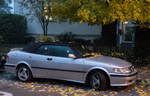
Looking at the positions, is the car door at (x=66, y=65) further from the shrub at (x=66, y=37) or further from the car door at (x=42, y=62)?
the shrub at (x=66, y=37)

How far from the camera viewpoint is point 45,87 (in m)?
6.16

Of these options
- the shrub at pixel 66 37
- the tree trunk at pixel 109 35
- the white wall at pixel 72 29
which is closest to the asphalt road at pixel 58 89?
the tree trunk at pixel 109 35

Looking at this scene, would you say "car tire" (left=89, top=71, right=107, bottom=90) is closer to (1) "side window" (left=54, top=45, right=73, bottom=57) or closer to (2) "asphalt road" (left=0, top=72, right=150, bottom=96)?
(2) "asphalt road" (left=0, top=72, right=150, bottom=96)

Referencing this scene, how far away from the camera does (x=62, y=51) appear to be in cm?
629

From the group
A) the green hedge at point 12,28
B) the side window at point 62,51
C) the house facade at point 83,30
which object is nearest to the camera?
the side window at point 62,51

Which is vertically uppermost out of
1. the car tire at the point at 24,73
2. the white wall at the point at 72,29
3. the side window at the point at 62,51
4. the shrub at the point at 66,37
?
the white wall at the point at 72,29

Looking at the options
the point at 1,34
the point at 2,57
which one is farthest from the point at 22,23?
the point at 2,57

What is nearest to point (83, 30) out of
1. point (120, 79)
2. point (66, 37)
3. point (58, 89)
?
point (66, 37)

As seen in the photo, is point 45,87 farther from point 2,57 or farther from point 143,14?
point 143,14

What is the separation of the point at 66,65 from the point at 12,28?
514 inches

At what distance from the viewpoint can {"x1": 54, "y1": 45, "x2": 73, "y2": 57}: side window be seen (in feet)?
20.3

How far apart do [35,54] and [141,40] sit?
7608mm

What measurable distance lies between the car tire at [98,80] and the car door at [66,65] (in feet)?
1.08

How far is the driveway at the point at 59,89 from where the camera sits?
5.51 metres
